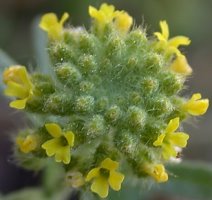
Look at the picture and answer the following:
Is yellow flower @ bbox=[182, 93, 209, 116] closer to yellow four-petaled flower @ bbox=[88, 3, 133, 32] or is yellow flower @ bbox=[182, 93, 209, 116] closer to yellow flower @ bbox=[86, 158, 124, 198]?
yellow flower @ bbox=[86, 158, 124, 198]

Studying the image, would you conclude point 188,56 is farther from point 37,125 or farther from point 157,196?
point 37,125

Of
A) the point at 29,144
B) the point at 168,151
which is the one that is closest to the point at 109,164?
the point at 168,151

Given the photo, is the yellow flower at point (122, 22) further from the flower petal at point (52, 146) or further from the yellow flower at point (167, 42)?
the flower petal at point (52, 146)

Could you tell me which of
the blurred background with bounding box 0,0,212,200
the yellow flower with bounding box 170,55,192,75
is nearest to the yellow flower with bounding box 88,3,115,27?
the yellow flower with bounding box 170,55,192,75

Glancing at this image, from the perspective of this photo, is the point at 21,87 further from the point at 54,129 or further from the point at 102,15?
the point at 102,15

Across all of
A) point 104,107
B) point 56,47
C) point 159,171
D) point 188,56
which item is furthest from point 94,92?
point 188,56
